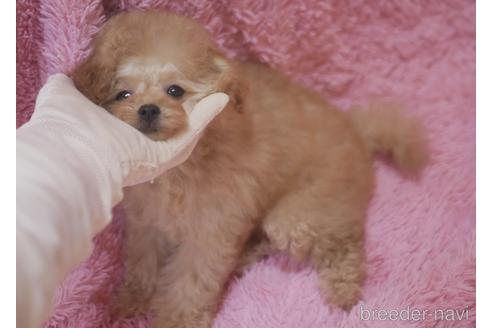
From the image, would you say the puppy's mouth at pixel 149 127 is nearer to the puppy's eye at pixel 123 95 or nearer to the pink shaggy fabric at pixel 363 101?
the puppy's eye at pixel 123 95

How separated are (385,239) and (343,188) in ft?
0.70

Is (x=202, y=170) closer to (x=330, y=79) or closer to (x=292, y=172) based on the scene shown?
(x=292, y=172)

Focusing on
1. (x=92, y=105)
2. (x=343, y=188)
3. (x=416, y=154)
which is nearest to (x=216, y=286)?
(x=343, y=188)

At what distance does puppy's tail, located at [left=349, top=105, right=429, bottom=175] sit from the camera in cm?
177

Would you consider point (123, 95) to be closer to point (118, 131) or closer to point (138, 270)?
point (118, 131)

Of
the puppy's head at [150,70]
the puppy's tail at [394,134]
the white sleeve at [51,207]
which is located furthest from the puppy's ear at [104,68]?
the puppy's tail at [394,134]

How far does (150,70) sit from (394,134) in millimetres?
838

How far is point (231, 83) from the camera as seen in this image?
50.3 inches

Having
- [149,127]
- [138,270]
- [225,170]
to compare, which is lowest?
[138,270]

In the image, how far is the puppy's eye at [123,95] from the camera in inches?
50.0

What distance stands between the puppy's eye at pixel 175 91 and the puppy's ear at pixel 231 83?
0.08 m

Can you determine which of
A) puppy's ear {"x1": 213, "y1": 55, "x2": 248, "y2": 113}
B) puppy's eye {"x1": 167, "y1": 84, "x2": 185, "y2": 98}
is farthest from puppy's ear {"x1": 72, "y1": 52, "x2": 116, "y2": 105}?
puppy's ear {"x1": 213, "y1": 55, "x2": 248, "y2": 113}

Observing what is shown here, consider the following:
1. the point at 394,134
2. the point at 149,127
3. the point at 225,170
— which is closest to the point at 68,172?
the point at 149,127

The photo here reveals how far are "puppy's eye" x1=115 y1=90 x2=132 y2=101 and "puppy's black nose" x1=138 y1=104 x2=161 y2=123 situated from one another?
0.10 meters
